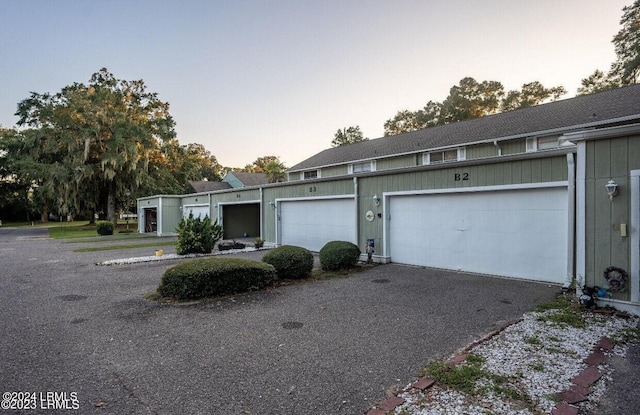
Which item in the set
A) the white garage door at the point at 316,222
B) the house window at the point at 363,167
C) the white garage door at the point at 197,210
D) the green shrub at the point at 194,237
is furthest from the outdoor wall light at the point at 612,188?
the white garage door at the point at 197,210

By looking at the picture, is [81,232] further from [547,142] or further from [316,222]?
[547,142]

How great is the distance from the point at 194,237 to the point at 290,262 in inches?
254

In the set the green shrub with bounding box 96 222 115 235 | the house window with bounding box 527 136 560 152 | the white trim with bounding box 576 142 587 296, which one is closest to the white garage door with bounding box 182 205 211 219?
the green shrub with bounding box 96 222 115 235

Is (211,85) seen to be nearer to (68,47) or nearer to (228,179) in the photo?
(68,47)

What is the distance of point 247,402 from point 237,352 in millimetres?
1141

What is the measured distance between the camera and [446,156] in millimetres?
15789

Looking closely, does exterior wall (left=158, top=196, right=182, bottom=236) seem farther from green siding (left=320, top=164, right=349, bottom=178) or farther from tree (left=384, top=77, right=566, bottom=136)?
tree (left=384, top=77, right=566, bottom=136)

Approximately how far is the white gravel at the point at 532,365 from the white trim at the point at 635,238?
482 millimetres

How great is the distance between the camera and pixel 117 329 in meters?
4.77

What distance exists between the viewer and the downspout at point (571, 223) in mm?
6562

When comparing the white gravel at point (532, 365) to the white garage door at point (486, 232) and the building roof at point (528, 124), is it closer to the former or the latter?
the white garage door at point (486, 232)

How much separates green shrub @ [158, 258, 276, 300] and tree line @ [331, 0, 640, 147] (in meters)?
27.1

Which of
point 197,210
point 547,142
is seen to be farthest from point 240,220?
point 547,142

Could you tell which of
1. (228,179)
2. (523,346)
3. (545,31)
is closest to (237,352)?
(523,346)
